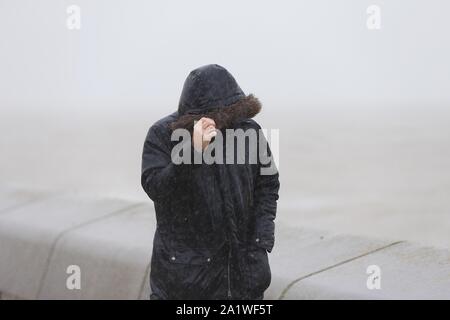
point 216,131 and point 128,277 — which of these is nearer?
point 216,131

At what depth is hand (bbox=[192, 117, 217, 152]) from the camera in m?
3.87

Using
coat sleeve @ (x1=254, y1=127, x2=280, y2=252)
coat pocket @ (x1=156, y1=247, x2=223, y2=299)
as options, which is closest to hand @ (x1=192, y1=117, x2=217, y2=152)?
coat sleeve @ (x1=254, y1=127, x2=280, y2=252)

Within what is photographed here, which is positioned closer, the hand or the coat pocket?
the hand

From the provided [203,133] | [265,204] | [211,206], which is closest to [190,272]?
[211,206]

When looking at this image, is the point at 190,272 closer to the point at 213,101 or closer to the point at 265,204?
the point at 265,204

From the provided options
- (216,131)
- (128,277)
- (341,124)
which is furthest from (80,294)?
(341,124)

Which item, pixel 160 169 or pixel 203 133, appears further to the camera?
pixel 160 169

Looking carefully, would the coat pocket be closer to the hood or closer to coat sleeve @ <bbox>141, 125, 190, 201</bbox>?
coat sleeve @ <bbox>141, 125, 190, 201</bbox>

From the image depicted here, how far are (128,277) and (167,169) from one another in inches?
66.4

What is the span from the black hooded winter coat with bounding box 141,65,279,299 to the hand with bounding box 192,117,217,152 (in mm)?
50

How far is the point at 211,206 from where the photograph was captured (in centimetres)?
400

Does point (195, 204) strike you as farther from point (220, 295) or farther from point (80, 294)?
point (80, 294)

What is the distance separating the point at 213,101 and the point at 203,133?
0.54 ft

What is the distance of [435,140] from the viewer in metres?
22.1
